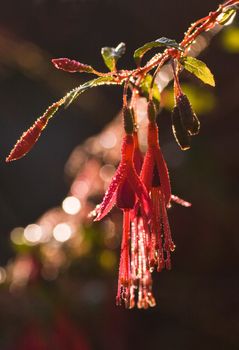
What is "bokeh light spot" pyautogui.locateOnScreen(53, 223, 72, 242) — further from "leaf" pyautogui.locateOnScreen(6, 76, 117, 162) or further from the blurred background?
"leaf" pyautogui.locateOnScreen(6, 76, 117, 162)

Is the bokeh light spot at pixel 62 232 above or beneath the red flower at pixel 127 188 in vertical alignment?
above

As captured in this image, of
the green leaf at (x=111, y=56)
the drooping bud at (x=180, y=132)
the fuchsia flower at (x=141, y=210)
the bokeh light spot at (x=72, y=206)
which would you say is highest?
the bokeh light spot at (x=72, y=206)

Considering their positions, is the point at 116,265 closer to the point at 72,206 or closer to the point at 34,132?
the point at 72,206

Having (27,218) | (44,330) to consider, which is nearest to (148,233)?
(44,330)

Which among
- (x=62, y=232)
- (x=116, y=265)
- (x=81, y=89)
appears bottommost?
(x=81, y=89)

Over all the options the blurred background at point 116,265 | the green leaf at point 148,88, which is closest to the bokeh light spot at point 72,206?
the blurred background at point 116,265

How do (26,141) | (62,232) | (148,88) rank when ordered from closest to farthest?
(26,141), (148,88), (62,232)

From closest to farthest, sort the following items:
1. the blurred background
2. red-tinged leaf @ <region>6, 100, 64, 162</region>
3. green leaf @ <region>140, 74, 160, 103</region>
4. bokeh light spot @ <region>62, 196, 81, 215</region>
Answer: red-tinged leaf @ <region>6, 100, 64, 162</region>
green leaf @ <region>140, 74, 160, 103</region>
the blurred background
bokeh light spot @ <region>62, 196, 81, 215</region>

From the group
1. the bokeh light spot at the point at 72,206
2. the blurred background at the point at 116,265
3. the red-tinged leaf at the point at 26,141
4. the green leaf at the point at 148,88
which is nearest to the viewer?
the red-tinged leaf at the point at 26,141

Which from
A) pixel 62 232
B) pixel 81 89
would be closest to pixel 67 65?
pixel 81 89

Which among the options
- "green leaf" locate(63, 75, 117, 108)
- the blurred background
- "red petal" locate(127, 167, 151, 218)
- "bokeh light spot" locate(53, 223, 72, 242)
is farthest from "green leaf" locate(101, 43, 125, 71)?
"bokeh light spot" locate(53, 223, 72, 242)

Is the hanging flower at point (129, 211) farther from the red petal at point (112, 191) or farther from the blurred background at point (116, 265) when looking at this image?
the blurred background at point (116, 265)

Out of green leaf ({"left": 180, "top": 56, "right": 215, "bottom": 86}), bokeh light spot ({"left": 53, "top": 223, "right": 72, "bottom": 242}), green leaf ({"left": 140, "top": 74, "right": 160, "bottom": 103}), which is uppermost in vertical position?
bokeh light spot ({"left": 53, "top": 223, "right": 72, "bottom": 242})
